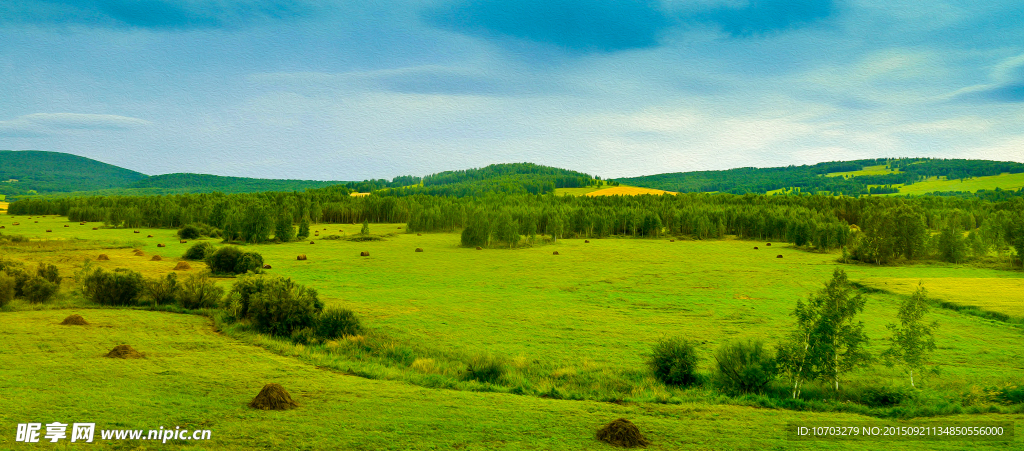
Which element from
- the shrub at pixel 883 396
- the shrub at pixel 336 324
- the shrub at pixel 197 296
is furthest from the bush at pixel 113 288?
the shrub at pixel 883 396

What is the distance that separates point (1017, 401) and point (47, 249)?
89.2m

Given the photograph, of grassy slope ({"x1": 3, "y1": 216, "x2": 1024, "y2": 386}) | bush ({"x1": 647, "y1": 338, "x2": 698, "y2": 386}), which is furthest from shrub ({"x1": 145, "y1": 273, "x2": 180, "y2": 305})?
bush ({"x1": 647, "y1": 338, "x2": 698, "y2": 386})

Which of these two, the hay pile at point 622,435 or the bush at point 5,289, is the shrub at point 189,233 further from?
the hay pile at point 622,435

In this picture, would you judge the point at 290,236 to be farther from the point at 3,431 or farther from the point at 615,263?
the point at 3,431

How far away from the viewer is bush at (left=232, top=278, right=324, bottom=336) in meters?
27.5

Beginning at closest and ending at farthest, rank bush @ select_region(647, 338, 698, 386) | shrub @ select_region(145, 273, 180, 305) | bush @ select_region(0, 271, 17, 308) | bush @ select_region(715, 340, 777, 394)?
bush @ select_region(715, 340, 777, 394) → bush @ select_region(647, 338, 698, 386) → bush @ select_region(0, 271, 17, 308) → shrub @ select_region(145, 273, 180, 305)

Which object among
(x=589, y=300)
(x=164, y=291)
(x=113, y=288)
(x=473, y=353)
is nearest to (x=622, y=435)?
(x=473, y=353)

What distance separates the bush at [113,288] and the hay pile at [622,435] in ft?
109

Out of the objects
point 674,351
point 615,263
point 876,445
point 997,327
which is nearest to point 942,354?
point 997,327

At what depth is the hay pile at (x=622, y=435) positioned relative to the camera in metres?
13.0

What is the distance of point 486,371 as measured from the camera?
2147 centimetres

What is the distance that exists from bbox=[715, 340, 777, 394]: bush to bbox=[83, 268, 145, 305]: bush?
34979 mm

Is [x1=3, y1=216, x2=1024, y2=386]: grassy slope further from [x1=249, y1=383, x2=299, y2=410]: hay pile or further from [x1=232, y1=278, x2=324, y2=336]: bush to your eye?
[x1=249, y1=383, x2=299, y2=410]: hay pile

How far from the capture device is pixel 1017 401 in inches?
Result: 728
